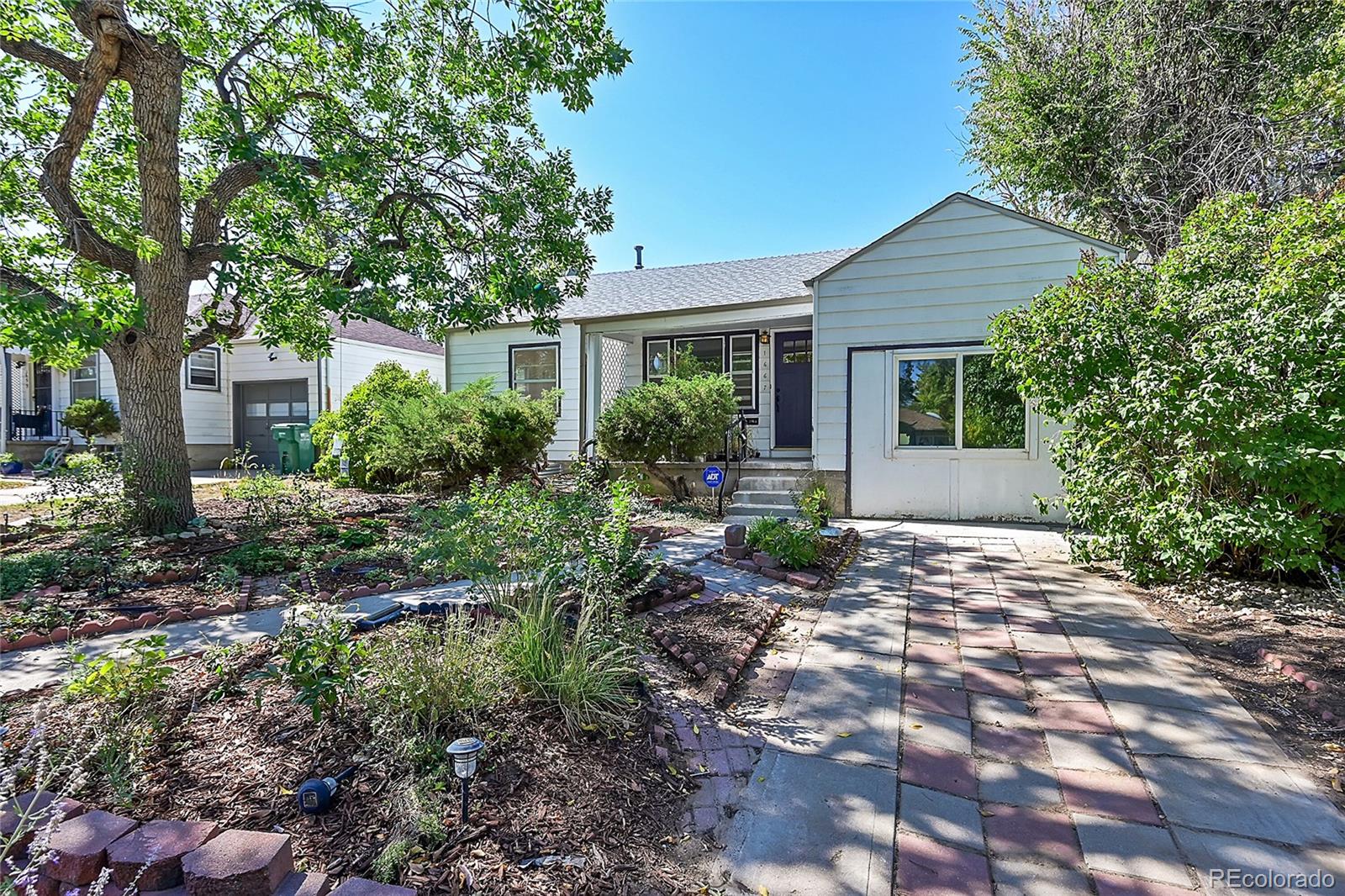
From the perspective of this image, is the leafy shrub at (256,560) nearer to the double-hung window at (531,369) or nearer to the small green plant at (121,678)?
the small green plant at (121,678)

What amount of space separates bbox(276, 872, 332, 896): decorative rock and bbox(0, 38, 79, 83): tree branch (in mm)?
7240

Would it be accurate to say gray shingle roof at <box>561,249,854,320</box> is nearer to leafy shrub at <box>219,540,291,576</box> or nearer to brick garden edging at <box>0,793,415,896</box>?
leafy shrub at <box>219,540,291,576</box>

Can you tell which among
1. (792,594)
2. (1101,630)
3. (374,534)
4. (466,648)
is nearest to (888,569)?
(792,594)

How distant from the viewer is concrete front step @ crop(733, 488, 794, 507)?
331 inches

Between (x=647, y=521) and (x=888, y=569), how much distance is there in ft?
9.88

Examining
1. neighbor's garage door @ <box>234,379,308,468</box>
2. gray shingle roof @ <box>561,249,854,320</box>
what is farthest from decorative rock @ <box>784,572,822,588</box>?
neighbor's garage door @ <box>234,379,308,468</box>

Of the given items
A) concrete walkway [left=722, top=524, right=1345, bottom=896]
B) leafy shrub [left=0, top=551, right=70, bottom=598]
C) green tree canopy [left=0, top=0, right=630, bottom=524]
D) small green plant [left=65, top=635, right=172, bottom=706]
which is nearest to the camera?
concrete walkway [left=722, top=524, right=1345, bottom=896]

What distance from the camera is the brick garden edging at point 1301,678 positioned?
2621mm

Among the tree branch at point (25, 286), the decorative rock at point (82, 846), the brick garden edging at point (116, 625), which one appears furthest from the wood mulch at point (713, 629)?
the tree branch at point (25, 286)

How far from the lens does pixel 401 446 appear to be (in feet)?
27.5

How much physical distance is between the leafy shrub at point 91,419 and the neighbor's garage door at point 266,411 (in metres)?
2.55

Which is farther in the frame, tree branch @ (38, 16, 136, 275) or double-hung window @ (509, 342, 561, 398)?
double-hung window @ (509, 342, 561, 398)

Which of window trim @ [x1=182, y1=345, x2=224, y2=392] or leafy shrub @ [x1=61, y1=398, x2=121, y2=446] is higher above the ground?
window trim @ [x1=182, y1=345, x2=224, y2=392]

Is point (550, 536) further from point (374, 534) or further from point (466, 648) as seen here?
point (374, 534)
